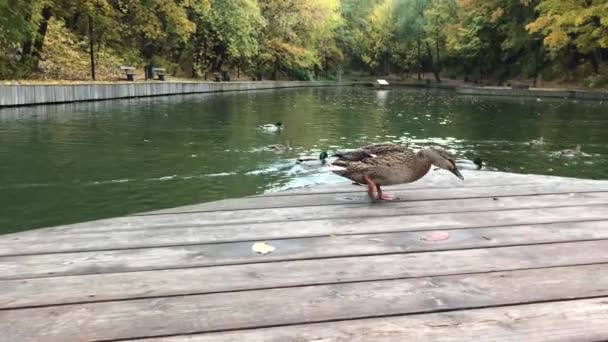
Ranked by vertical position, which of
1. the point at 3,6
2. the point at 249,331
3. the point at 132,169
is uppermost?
the point at 3,6

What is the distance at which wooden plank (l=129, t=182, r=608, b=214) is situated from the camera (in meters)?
3.30

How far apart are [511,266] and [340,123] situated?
16.0m

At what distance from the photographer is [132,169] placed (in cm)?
964

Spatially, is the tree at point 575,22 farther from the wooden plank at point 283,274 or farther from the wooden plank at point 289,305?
the wooden plank at point 289,305

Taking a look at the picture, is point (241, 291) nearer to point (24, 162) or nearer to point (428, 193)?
point (428, 193)

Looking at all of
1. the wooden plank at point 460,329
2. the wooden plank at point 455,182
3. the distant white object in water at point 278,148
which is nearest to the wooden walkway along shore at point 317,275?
the wooden plank at point 460,329

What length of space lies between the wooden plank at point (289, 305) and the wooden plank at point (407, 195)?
1331mm

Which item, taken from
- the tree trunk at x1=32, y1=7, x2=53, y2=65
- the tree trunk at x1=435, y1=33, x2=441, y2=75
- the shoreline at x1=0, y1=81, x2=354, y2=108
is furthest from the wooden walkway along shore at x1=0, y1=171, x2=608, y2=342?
the tree trunk at x1=435, y1=33, x2=441, y2=75

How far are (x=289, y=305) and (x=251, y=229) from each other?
0.96 m

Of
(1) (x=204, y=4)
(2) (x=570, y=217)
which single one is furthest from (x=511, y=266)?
(1) (x=204, y=4)

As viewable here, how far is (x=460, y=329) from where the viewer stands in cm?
169

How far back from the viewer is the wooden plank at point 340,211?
2.87 metres

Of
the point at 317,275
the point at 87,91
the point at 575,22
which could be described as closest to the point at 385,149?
the point at 317,275

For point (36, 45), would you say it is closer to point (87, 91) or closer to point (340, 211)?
point (87, 91)
